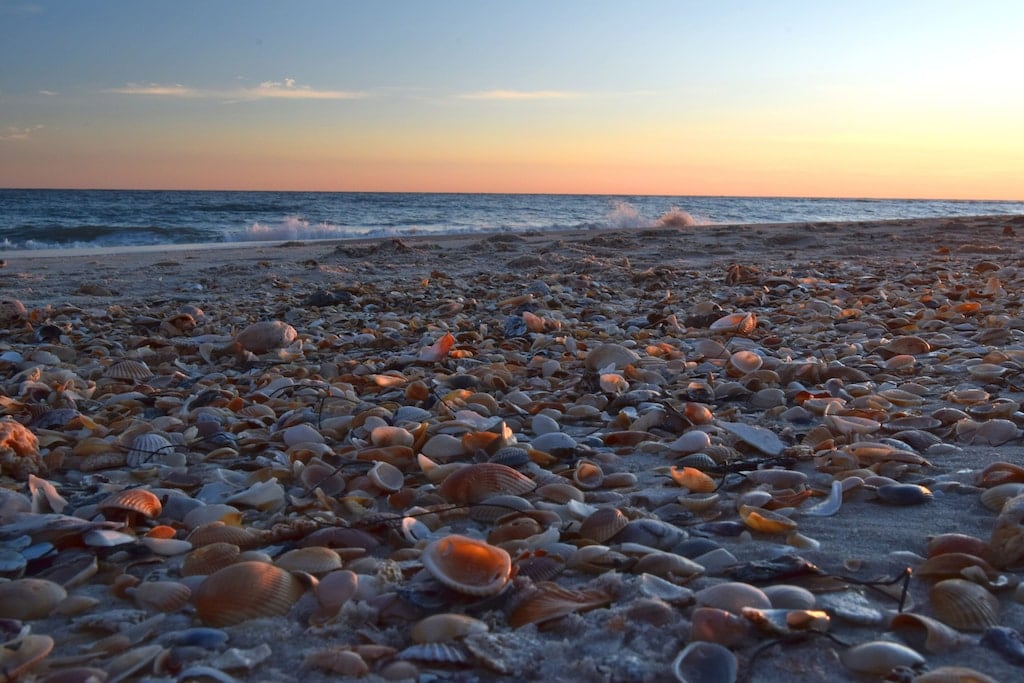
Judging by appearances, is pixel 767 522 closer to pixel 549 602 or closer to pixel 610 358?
pixel 549 602

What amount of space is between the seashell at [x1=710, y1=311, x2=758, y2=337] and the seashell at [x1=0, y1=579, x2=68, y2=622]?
339 centimetres

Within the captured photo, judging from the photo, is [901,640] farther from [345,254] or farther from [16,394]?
[345,254]

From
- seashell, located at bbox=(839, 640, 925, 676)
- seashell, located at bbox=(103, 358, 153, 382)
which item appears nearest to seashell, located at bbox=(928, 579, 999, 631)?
seashell, located at bbox=(839, 640, 925, 676)

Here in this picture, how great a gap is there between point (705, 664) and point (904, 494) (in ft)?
2.86

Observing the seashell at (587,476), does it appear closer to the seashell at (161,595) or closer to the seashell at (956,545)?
the seashell at (956,545)

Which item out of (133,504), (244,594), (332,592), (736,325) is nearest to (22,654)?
(244,594)

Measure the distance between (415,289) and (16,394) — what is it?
11.1 feet

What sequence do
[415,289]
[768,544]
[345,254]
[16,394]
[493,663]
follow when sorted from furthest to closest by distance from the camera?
[345,254] < [415,289] < [16,394] < [768,544] < [493,663]

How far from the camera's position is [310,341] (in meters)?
4.32

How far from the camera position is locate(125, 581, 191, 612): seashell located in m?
1.40

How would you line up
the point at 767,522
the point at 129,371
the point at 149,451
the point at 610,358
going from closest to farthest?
the point at 767,522, the point at 149,451, the point at 610,358, the point at 129,371

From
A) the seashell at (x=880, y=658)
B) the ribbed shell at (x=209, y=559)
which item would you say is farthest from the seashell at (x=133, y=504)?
the seashell at (x=880, y=658)

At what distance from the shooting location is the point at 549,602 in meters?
1.34

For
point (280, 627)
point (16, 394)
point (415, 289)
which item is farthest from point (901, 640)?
point (415, 289)
